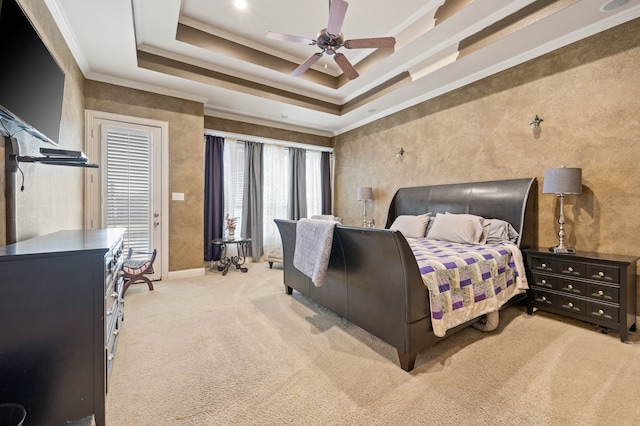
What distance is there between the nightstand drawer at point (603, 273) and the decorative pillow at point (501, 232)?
68 centimetres

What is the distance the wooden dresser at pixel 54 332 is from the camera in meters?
1.17

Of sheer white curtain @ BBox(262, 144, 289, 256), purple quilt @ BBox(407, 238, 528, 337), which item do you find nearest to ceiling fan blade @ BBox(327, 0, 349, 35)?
purple quilt @ BBox(407, 238, 528, 337)

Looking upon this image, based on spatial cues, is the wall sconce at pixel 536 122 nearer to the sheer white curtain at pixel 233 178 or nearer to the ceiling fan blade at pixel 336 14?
the ceiling fan blade at pixel 336 14

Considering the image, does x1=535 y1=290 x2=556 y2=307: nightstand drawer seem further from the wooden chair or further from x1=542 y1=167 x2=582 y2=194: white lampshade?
the wooden chair

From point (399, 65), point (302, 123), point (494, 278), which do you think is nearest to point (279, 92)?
point (302, 123)

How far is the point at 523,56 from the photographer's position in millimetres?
3197

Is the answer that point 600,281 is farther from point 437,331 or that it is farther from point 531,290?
point 437,331

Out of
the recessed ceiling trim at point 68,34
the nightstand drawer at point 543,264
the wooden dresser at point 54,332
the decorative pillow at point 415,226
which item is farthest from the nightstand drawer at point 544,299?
the recessed ceiling trim at point 68,34

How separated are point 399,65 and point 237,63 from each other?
2245 millimetres

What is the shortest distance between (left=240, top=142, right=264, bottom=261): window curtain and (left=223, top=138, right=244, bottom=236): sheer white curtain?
3.6 inches

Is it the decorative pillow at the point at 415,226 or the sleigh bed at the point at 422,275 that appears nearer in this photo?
the sleigh bed at the point at 422,275

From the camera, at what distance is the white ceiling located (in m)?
2.61

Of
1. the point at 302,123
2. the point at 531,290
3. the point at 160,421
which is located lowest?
the point at 160,421

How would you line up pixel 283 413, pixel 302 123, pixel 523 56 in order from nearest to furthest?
pixel 283 413 < pixel 523 56 < pixel 302 123
